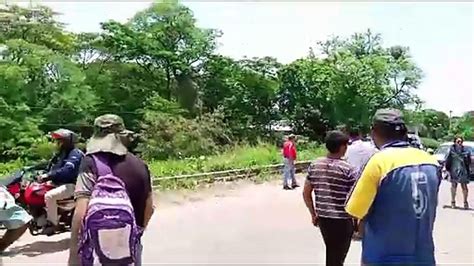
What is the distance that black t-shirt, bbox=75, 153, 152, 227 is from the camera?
423 centimetres

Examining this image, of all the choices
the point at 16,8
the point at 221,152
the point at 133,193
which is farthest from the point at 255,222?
the point at 16,8

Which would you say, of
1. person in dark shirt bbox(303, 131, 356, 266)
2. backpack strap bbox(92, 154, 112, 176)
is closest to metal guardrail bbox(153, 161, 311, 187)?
person in dark shirt bbox(303, 131, 356, 266)

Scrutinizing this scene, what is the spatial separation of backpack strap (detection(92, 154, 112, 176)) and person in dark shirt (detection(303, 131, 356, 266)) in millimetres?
2213

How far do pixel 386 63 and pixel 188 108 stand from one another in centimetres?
1243

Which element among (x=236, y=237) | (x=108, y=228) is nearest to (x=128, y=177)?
(x=108, y=228)

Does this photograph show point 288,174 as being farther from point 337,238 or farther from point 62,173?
point 337,238

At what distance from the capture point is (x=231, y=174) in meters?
20.4

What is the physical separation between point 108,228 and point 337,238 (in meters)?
2.38

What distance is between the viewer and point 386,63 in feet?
134

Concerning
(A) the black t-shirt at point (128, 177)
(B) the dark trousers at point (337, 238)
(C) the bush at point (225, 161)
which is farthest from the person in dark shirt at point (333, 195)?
(C) the bush at point (225, 161)

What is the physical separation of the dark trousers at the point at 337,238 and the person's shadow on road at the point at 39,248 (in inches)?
202

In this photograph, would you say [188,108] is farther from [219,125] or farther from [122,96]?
[219,125]

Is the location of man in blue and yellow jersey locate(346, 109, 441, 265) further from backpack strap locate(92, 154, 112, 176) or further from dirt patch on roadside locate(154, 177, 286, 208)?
dirt patch on roadside locate(154, 177, 286, 208)

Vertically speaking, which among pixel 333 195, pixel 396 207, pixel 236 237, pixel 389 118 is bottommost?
pixel 236 237
